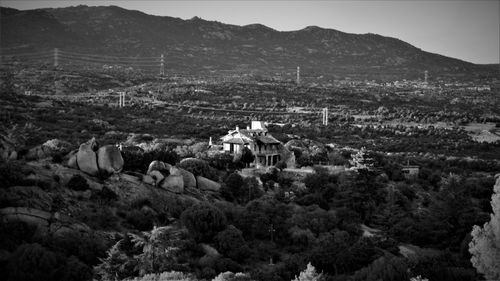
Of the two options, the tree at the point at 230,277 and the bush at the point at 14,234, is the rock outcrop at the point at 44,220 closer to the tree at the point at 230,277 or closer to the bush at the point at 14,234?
the bush at the point at 14,234

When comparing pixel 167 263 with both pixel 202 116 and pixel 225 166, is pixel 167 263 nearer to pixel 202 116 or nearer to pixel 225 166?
pixel 225 166

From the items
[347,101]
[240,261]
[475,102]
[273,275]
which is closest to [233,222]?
[240,261]

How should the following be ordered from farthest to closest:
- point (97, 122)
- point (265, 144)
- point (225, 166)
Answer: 1. point (97, 122)
2. point (265, 144)
3. point (225, 166)

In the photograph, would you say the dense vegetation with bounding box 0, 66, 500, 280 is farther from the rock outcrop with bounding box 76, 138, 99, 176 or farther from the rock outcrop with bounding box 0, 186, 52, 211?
the rock outcrop with bounding box 76, 138, 99, 176

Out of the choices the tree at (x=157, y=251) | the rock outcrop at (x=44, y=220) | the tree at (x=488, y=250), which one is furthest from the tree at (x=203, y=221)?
the tree at (x=488, y=250)

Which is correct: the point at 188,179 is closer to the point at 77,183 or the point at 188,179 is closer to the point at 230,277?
the point at 77,183

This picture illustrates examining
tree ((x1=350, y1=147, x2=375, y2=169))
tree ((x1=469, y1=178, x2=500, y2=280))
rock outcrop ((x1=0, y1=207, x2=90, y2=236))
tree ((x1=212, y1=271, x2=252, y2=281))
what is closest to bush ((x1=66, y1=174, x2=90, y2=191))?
rock outcrop ((x1=0, y1=207, x2=90, y2=236))
